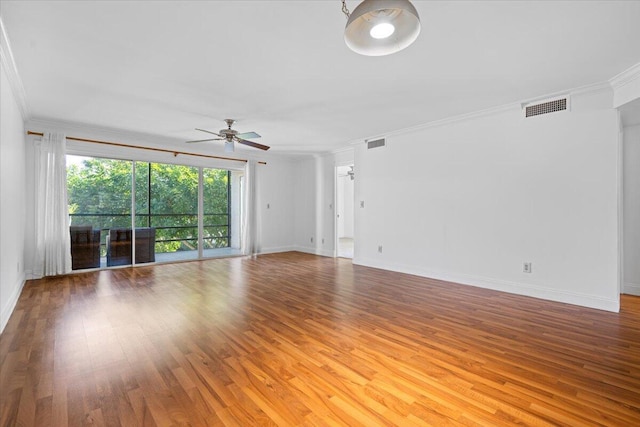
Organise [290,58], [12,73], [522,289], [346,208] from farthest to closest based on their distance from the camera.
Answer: [346,208], [522,289], [12,73], [290,58]

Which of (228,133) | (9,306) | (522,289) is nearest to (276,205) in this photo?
(228,133)

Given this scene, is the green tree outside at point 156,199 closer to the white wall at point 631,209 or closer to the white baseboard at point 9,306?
the white baseboard at point 9,306

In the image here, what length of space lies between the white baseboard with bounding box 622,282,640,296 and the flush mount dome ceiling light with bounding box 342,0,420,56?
196 inches

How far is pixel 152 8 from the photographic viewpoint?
210cm

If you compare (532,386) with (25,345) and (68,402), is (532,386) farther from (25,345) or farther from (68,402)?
(25,345)

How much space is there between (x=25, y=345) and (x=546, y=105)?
610 centimetres

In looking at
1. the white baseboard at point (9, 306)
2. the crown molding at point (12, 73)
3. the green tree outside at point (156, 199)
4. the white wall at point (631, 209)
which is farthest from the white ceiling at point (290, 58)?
the white baseboard at point (9, 306)

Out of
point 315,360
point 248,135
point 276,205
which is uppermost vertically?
point 248,135

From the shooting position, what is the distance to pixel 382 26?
58.5 inches

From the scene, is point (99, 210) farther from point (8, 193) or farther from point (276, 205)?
point (276, 205)

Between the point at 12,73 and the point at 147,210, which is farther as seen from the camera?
the point at 147,210

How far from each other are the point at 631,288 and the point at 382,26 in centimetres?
515

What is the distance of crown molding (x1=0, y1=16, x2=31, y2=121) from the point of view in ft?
8.14

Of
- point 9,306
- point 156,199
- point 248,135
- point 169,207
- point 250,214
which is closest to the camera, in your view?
point 9,306
